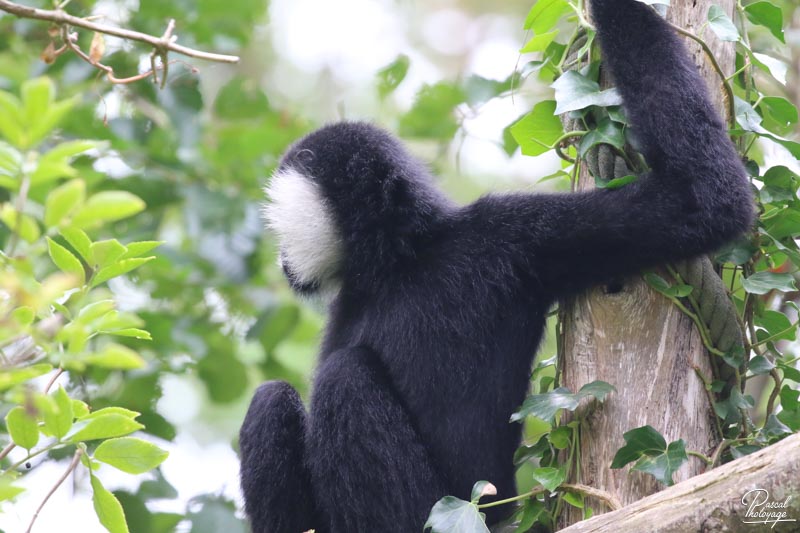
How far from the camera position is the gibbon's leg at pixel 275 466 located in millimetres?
3852

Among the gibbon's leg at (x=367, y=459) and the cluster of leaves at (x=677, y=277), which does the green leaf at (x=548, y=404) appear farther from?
the gibbon's leg at (x=367, y=459)

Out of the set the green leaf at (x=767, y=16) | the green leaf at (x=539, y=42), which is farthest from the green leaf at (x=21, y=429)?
the green leaf at (x=767, y=16)

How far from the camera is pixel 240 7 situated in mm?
6316

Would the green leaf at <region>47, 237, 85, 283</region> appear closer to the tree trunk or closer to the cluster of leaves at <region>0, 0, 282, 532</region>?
the tree trunk

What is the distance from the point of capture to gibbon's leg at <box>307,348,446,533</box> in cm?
354

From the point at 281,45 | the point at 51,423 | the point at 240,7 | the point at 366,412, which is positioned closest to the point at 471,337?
the point at 366,412

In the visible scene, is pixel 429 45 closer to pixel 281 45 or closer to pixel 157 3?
pixel 281 45

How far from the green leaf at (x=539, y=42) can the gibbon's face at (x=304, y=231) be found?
1.20 metres

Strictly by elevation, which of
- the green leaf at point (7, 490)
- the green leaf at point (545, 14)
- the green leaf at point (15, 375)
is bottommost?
the green leaf at point (7, 490)

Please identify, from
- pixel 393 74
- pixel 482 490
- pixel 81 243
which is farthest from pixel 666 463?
pixel 393 74

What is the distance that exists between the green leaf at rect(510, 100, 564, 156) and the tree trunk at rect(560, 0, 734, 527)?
70cm

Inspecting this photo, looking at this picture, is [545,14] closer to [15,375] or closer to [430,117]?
[15,375]

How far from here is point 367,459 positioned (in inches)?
140
